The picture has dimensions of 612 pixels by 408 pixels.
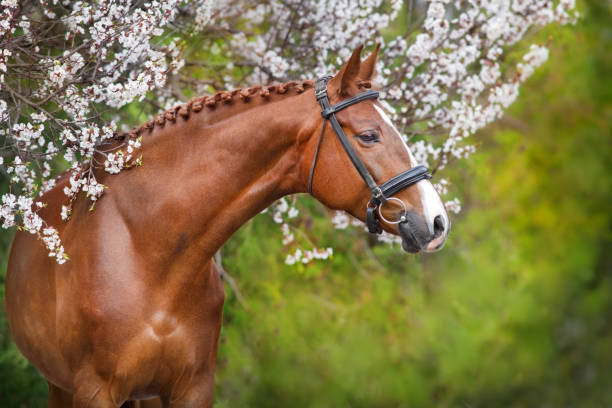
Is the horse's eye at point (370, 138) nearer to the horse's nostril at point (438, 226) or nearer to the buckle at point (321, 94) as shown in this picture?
the buckle at point (321, 94)

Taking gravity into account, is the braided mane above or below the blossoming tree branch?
below

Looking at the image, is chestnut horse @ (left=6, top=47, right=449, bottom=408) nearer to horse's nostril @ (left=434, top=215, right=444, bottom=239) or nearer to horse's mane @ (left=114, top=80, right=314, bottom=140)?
horse's mane @ (left=114, top=80, right=314, bottom=140)

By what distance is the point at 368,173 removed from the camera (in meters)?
2.61

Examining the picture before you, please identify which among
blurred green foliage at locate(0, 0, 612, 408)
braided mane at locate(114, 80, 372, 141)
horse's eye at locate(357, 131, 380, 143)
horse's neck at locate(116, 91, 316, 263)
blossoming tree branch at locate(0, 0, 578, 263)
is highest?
blossoming tree branch at locate(0, 0, 578, 263)

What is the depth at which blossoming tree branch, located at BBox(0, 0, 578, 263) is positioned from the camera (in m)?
3.12

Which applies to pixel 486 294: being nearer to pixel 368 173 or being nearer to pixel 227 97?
pixel 368 173

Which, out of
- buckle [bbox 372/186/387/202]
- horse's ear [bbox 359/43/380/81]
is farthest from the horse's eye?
horse's ear [bbox 359/43/380/81]

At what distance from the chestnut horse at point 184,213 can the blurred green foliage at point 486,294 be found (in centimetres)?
328

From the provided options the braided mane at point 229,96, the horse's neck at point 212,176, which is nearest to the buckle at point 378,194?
the horse's neck at point 212,176

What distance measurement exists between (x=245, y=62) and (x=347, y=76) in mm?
2406

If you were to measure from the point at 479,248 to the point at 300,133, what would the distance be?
19.8 ft

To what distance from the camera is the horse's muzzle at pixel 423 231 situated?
2510 mm

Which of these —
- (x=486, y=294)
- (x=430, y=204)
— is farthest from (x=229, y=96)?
(x=486, y=294)

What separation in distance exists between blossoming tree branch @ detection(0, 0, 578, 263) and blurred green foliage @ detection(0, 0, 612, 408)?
176 centimetres
